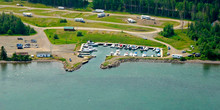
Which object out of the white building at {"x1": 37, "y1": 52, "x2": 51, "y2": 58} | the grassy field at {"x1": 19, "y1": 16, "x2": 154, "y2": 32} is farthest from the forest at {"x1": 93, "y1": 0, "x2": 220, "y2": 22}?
the white building at {"x1": 37, "y1": 52, "x2": 51, "y2": 58}

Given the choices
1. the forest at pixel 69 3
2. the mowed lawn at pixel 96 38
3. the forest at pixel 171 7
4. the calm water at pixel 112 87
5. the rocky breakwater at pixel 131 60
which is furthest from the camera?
the forest at pixel 69 3

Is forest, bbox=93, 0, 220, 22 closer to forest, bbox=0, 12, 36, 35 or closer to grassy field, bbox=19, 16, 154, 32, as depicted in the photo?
grassy field, bbox=19, 16, 154, 32

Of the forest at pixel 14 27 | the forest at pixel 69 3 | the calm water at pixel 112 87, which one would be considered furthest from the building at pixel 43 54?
the forest at pixel 69 3

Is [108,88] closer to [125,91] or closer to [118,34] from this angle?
[125,91]

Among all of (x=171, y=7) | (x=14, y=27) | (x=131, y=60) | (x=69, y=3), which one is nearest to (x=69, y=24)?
(x=14, y=27)

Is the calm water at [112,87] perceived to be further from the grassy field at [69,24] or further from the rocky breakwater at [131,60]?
the grassy field at [69,24]

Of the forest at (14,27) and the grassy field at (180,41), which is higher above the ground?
the forest at (14,27)

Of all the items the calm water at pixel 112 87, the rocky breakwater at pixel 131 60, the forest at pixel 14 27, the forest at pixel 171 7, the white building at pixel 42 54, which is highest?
the forest at pixel 171 7
